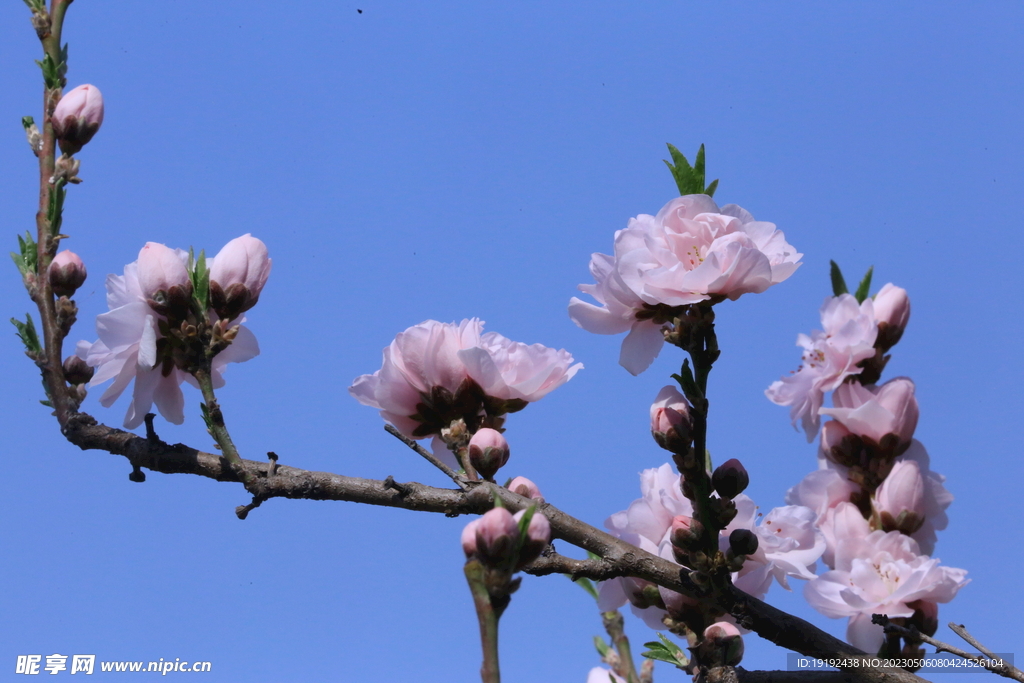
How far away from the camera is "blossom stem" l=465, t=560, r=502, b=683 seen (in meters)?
0.99

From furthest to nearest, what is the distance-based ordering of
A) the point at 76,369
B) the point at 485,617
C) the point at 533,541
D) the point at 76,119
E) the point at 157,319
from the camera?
the point at 76,119
the point at 76,369
the point at 157,319
the point at 533,541
the point at 485,617

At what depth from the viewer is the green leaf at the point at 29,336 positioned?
2.04 m

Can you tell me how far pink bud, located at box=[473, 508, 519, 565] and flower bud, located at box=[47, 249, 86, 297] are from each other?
1.46 meters

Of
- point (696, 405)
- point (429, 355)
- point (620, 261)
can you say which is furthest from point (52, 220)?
point (696, 405)

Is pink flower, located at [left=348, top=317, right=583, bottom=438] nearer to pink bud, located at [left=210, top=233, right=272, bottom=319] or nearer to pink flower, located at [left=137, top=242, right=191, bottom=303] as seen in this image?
pink bud, located at [left=210, top=233, right=272, bottom=319]

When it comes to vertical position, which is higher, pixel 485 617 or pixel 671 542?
pixel 671 542

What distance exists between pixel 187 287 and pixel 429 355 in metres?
0.51

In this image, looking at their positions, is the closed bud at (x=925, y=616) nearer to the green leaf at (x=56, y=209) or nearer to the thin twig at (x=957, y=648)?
the thin twig at (x=957, y=648)

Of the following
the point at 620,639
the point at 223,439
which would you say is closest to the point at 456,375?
the point at 223,439

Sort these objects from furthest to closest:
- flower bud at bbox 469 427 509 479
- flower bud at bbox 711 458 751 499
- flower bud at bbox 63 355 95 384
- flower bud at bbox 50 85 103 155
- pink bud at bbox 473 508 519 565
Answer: flower bud at bbox 50 85 103 155 → flower bud at bbox 63 355 95 384 → flower bud at bbox 469 427 509 479 → flower bud at bbox 711 458 751 499 → pink bud at bbox 473 508 519 565

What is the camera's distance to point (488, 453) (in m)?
1.61

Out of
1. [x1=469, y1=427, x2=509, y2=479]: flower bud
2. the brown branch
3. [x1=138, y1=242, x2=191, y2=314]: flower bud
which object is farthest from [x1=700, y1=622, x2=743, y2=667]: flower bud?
[x1=138, y1=242, x2=191, y2=314]: flower bud

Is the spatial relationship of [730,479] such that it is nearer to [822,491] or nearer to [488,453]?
[822,491]

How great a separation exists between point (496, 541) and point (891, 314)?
2.81 feet
